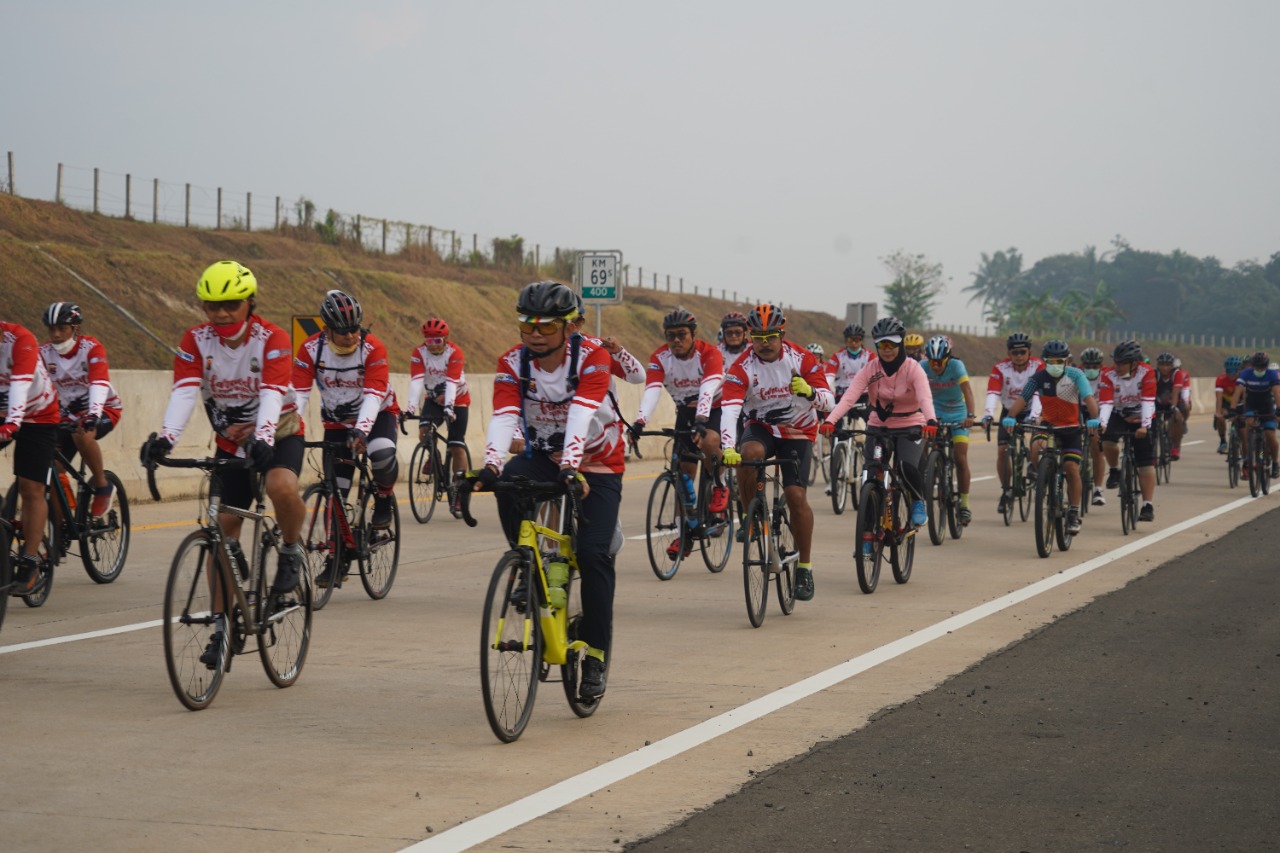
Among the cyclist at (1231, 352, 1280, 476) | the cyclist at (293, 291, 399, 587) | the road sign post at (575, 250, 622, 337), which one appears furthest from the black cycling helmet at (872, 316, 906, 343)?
the road sign post at (575, 250, 622, 337)

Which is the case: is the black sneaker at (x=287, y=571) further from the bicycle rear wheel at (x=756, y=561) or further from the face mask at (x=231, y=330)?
the bicycle rear wheel at (x=756, y=561)

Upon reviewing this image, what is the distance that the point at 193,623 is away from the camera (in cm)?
764

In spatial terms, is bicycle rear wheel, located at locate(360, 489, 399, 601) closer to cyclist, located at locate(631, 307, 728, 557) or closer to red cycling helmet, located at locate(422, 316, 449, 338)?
cyclist, located at locate(631, 307, 728, 557)

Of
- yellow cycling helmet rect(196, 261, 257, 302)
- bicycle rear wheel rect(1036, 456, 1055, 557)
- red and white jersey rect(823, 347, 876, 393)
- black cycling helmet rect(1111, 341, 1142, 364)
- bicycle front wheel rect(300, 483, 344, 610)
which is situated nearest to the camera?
yellow cycling helmet rect(196, 261, 257, 302)

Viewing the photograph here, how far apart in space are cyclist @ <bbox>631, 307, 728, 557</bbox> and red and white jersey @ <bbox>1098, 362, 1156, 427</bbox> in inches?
225

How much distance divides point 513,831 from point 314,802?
85 cm

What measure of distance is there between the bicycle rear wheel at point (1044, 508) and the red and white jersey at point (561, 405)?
25.2 feet

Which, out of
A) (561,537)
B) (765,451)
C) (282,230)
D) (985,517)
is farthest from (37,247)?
(561,537)

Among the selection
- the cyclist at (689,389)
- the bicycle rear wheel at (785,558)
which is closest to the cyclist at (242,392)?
the bicycle rear wheel at (785,558)

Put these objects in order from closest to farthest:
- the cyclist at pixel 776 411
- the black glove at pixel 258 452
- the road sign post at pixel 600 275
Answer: the black glove at pixel 258 452
the cyclist at pixel 776 411
the road sign post at pixel 600 275

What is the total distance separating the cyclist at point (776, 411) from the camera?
10961mm

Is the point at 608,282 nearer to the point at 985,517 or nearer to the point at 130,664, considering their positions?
the point at 985,517

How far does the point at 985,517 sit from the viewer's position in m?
19.4

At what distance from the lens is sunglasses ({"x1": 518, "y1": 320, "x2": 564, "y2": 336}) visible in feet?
24.3
